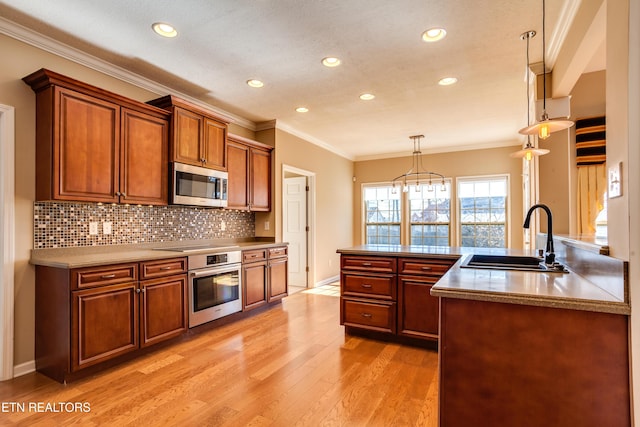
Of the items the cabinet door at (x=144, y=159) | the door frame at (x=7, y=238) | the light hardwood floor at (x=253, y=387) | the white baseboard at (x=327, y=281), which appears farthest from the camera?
the white baseboard at (x=327, y=281)

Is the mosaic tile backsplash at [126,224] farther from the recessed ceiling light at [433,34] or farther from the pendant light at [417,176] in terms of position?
the pendant light at [417,176]

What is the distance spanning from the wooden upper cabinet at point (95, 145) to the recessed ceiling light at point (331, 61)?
5.35 ft

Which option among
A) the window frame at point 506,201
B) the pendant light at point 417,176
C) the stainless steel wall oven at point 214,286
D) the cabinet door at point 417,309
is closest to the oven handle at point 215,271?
the stainless steel wall oven at point 214,286

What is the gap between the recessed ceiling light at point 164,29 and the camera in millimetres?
2469

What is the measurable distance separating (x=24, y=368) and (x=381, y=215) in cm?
612

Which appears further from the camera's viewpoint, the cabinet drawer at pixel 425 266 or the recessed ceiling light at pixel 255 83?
the recessed ceiling light at pixel 255 83

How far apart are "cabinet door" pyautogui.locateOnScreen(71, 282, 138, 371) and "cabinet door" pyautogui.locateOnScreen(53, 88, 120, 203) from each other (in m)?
0.78

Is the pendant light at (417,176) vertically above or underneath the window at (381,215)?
above

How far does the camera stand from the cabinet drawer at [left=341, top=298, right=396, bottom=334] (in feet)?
10.4

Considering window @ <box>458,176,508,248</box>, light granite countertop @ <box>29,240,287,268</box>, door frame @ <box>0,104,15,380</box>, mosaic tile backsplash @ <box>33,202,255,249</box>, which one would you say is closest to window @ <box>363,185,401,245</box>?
window @ <box>458,176,508,248</box>

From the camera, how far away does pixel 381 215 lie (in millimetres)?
7352

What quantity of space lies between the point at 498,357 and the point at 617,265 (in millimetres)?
580

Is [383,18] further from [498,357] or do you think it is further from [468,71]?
[498,357]

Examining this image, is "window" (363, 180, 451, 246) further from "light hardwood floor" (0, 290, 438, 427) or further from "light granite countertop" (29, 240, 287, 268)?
"light granite countertop" (29, 240, 287, 268)
